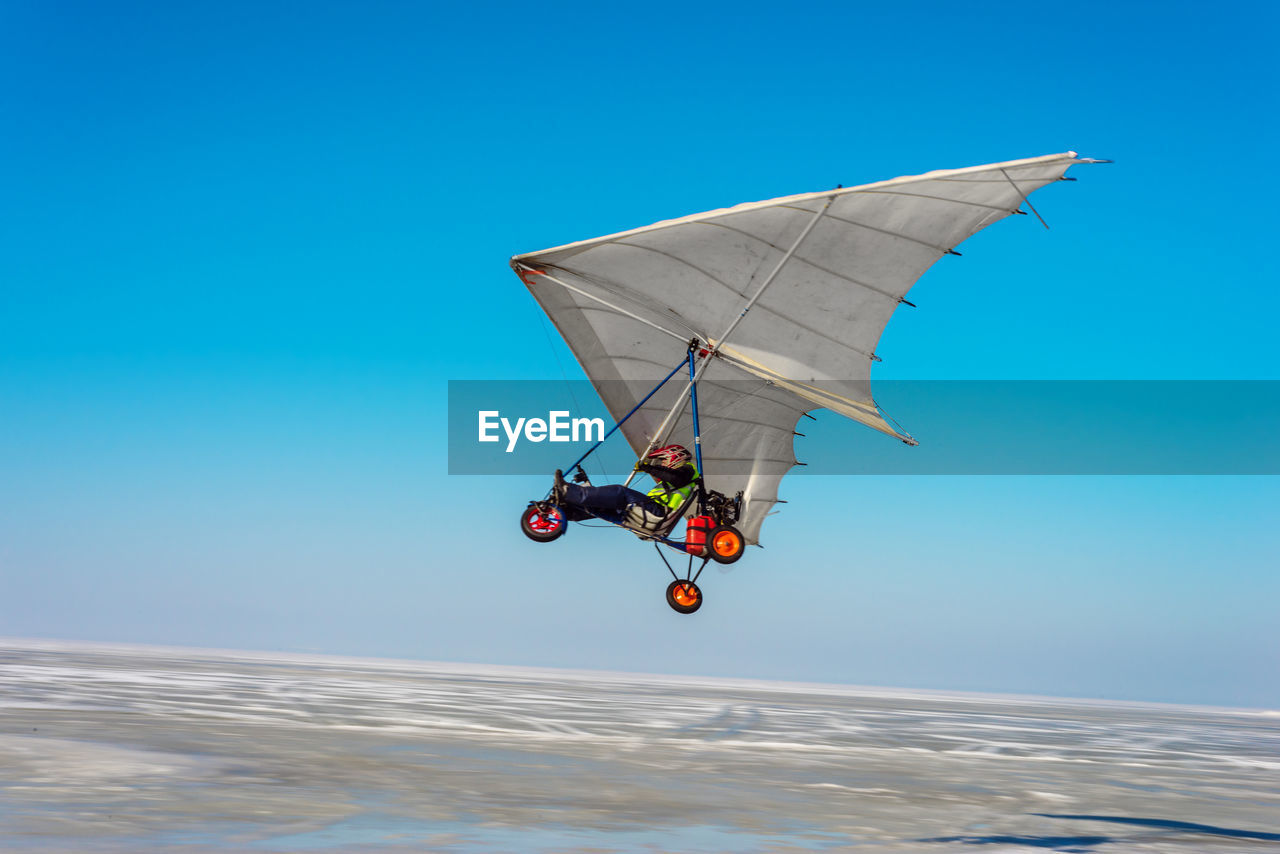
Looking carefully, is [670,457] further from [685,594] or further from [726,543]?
[685,594]

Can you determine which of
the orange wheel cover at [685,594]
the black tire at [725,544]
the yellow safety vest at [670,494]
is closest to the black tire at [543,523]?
the yellow safety vest at [670,494]

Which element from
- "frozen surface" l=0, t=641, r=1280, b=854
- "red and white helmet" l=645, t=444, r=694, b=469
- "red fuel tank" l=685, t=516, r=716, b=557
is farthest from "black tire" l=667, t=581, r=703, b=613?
"frozen surface" l=0, t=641, r=1280, b=854

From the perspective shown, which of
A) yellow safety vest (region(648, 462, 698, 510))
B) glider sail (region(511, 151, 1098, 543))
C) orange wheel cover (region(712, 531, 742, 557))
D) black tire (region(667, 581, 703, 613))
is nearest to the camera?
orange wheel cover (region(712, 531, 742, 557))

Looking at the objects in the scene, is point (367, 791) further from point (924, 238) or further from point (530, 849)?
point (924, 238)

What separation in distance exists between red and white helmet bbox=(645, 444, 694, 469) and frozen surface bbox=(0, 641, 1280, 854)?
607 cm

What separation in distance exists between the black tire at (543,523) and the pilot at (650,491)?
19 cm

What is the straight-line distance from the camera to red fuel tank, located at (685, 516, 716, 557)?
19.2 meters

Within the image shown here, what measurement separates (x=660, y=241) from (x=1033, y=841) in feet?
40.1

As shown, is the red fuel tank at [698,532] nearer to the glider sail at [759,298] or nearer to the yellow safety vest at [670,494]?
the yellow safety vest at [670,494]

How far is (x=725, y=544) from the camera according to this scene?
18.9 meters

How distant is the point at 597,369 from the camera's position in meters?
24.2

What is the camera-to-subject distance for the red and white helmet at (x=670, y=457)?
19719mm

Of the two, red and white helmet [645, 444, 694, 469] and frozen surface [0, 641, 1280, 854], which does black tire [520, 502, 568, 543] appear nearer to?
red and white helmet [645, 444, 694, 469]

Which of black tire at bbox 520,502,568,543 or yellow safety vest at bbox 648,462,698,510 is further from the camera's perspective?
A: yellow safety vest at bbox 648,462,698,510
